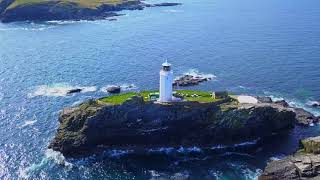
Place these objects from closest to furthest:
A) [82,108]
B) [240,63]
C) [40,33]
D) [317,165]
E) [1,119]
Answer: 1. [317,165]
2. [82,108]
3. [1,119]
4. [240,63]
5. [40,33]

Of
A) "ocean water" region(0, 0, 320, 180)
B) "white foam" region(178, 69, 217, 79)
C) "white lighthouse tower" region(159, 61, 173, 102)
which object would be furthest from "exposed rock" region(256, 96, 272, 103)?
"white lighthouse tower" region(159, 61, 173, 102)

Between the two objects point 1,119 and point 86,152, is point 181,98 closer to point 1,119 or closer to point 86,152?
point 86,152

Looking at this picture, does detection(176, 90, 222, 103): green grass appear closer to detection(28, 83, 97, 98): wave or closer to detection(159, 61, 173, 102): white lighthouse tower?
detection(159, 61, 173, 102): white lighthouse tower

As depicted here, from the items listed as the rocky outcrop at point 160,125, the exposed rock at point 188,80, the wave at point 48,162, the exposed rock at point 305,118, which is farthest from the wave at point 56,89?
the exposed rock at point 305,118

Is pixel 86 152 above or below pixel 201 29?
below

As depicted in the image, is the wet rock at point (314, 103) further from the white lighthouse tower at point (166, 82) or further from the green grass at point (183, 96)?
the white lighthouse tower at point (166, 82)

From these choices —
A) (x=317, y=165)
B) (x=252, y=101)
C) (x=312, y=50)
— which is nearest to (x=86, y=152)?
(x=252, y=101)

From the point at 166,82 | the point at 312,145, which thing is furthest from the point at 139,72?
the point at 312,145
